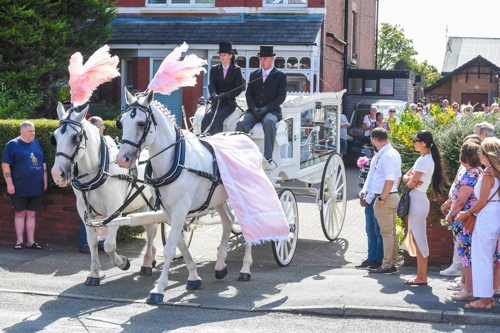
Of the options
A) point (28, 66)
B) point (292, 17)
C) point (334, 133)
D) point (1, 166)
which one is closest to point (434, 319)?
point (334, 133)

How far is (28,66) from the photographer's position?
63.6ft

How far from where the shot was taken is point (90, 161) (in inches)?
369

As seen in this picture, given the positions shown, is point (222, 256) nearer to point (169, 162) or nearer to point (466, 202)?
point (169, 162)

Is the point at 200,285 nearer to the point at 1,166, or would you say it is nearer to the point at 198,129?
the point at 198,129

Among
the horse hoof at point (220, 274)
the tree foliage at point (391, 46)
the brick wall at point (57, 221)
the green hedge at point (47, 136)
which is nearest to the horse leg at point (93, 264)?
the horse hoof at point (220, 274)

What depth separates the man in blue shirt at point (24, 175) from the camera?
11461 mm

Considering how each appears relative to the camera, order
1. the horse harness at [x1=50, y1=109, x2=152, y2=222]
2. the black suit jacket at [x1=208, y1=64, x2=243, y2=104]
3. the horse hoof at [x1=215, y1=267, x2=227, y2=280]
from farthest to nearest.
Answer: the black suit jacket at [x1=208, y1=64, x2=243, y2=104], the horse hoof at [x1=215, y1=267, x2=227, y2=280], the horse harness at [x1=50, y1=109, x2=152, y2=222]

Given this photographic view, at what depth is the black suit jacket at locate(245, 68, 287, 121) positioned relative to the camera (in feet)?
36.0

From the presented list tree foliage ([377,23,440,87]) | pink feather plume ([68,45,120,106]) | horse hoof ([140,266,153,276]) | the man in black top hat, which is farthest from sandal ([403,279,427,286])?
tree foliage ([377,23,440,87])

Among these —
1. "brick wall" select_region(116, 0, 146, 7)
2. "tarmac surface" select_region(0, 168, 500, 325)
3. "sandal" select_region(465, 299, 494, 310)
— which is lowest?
"tarmac surface" select_region(0, 168, 500, 325)

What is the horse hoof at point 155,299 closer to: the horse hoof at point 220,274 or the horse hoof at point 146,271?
the horse hoof at point 220,274

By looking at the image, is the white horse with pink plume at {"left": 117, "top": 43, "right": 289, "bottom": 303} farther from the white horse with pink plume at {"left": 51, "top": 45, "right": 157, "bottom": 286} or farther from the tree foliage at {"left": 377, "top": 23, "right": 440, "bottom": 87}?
the tree foliage at {"left": 377, "top": 23, "right": 440, "bottom": 87}

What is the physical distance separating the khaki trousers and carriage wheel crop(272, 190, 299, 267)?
131 centimetres

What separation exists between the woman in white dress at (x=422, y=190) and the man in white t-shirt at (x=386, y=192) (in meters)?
0.54
